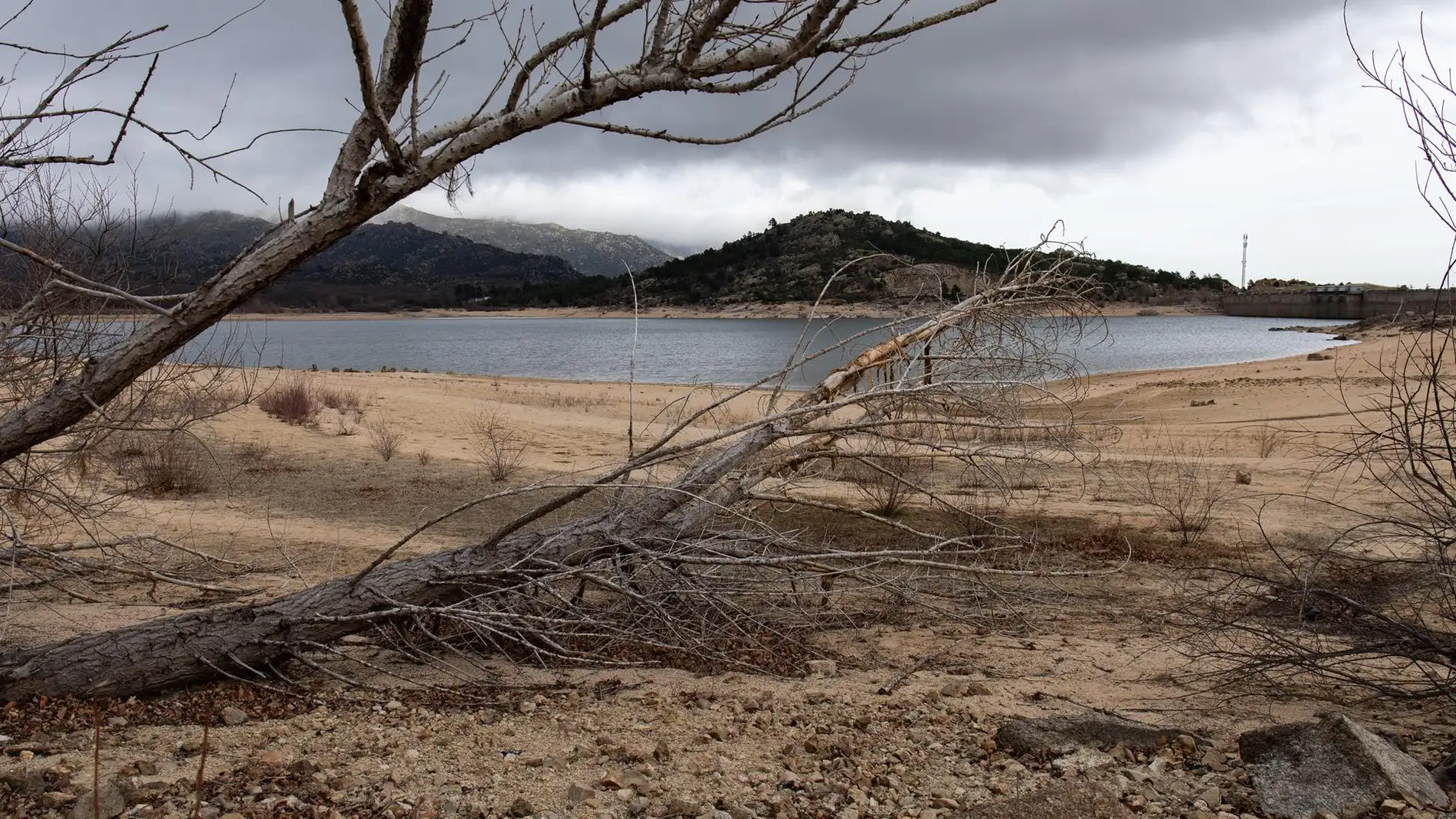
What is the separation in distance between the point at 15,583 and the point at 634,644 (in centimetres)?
352

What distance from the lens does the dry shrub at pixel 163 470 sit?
28.7ft

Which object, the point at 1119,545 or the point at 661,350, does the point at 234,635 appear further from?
the point at 661,350

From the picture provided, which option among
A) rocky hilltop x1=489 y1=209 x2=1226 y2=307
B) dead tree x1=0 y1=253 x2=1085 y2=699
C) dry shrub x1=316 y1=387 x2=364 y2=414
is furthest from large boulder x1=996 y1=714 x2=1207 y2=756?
rocky hilltop x1=489 y1=209 x2=1226 y2=307

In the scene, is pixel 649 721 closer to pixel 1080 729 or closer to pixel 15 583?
pixel 1080 729

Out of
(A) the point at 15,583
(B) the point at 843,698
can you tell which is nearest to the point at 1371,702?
(B) the point at 843,698

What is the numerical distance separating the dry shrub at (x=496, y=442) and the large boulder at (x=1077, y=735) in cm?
757

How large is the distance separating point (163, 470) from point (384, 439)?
285 cm

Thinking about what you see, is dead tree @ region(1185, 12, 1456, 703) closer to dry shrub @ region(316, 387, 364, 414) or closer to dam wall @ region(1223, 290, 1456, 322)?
dry shrub @ region(316, 387, 364, 414)

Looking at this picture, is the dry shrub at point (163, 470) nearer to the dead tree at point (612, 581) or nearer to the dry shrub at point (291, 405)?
the dry shrub at point (291, 405)

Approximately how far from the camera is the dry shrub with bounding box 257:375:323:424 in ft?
45.3

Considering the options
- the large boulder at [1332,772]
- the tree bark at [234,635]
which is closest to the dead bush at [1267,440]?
the large boulder at [1332,772]

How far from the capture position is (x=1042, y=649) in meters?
4.62

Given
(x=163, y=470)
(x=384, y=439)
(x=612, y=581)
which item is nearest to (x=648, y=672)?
(x=612, y=581)

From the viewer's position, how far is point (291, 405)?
14.0m
